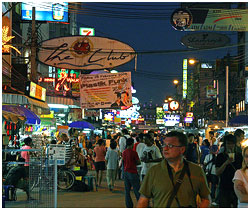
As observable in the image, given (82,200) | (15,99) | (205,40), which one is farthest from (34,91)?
(205,40)

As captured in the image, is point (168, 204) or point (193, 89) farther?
point (193, 89)

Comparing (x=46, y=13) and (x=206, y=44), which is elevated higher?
(x=46, y=13)

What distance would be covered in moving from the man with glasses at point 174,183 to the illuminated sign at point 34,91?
1446 cm

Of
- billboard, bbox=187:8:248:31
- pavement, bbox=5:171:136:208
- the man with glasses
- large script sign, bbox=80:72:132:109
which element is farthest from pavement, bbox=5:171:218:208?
billboard, bbox=187:8:248:31

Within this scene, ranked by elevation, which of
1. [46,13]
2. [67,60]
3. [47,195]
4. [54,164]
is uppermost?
[46,13]

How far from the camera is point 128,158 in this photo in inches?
493

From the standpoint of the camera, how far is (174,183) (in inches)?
204

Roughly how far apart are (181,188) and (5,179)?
9288mm

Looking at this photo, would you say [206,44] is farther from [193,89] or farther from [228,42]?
[193,89]

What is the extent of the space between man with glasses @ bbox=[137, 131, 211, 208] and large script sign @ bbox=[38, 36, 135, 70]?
437 inches

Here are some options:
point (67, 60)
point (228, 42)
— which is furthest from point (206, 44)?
point (67, 60)

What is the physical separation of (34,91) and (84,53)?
14.6 ft

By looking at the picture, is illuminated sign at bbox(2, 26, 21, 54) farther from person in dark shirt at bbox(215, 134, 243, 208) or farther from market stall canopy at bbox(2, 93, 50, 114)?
person in dark shirt at bbox(215, 134, 243, 208)

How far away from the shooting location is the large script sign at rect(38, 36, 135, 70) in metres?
16.4
